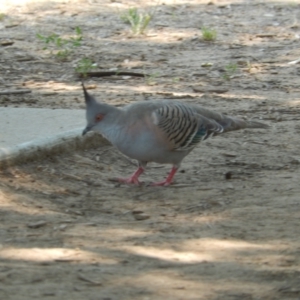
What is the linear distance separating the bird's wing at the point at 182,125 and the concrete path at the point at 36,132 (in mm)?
826

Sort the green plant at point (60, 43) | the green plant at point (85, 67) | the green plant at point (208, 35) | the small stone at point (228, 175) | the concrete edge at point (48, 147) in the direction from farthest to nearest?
1. the green plant at point (208, 35)
2. the green plant at point (60, 43)
3. the green plant at point (85, 67)
4. the small stone at point (228, 175)
5. the concrete edge at point (48, 147)

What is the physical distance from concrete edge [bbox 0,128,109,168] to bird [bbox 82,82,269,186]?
494 mm

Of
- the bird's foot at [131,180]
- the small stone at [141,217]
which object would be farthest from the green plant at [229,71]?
the small stone at [141,217]

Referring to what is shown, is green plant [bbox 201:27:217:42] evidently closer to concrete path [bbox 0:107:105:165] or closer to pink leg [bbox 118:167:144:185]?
concrete path [bbox 0:107:105:165]

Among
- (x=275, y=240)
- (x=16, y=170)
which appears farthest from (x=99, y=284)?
(x=16, y=170)

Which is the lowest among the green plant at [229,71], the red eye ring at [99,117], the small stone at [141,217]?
the green plant at [229,71]

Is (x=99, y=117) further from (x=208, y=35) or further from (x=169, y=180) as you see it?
(x=208, y=35)

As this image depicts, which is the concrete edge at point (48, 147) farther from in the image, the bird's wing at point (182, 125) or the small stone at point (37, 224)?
the small stone at point (37, 224)

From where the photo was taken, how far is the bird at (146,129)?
5.04 meters

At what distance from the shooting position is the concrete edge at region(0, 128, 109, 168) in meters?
5.26

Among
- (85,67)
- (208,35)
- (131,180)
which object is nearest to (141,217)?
(131,180)

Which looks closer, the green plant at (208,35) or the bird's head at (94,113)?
the bird's head at (94,113)

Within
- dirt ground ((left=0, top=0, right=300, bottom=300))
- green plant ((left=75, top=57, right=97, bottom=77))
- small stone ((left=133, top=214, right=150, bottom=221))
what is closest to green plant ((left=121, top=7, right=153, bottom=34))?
dirt ground ((left=0, top=0, right=300, bottom=300))

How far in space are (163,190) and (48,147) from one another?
84 centimetres
